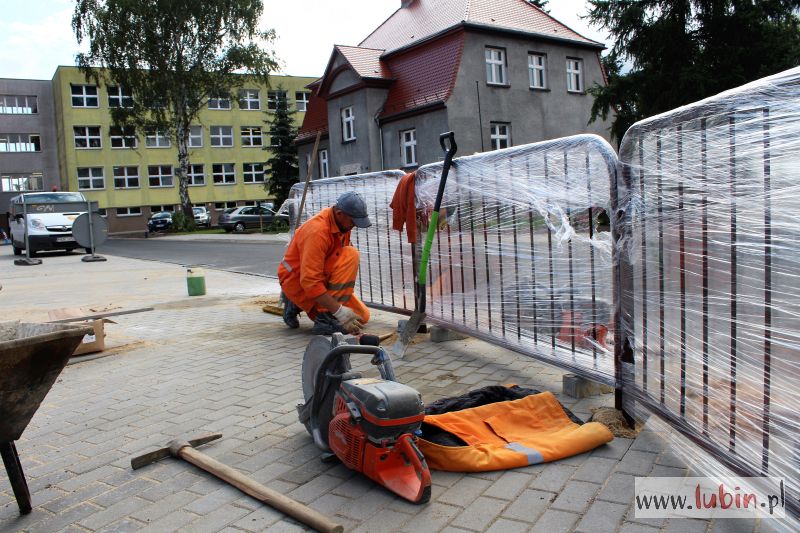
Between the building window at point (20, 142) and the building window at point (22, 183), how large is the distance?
213cm

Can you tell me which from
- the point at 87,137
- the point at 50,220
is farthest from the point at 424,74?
the point at 87,137

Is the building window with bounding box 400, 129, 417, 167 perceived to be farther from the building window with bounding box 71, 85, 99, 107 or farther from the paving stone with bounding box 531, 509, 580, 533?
the building window with bounding box 71, 85, 99, 107

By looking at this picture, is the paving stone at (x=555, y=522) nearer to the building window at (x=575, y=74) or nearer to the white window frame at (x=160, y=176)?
the building window at (x=575, y=74)

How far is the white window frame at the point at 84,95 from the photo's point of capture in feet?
162

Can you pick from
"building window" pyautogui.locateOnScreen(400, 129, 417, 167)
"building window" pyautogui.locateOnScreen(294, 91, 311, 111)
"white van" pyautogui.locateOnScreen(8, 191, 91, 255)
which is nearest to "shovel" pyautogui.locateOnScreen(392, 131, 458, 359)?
"white van" pyautogui.locateOnScreen(8, 191, 91, 255)

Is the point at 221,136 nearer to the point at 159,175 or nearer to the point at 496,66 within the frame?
the point at 159,175

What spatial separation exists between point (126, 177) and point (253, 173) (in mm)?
10142

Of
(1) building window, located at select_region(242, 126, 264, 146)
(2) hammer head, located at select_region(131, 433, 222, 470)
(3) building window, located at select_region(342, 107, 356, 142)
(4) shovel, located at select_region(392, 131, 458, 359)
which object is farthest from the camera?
(1) building window, located at select_region(242, 126, 264, 146)

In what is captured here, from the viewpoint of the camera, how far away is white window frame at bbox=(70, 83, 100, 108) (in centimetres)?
4934

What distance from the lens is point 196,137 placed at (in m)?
52.7

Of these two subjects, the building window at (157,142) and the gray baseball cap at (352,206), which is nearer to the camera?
the gray baseball cap at (352,206)

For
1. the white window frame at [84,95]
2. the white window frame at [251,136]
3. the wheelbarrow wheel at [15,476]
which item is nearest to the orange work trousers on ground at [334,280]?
the wheelbarrow wheel at [15,476]

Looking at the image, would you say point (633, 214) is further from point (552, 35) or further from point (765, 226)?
point (552, 35)

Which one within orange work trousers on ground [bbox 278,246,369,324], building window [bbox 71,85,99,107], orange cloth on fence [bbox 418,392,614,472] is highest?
building window [bbox 71,85,99,107]
